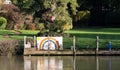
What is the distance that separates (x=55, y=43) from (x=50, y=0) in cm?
775

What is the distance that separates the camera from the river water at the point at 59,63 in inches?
1192

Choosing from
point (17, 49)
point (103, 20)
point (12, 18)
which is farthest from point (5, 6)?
point (17, 49)

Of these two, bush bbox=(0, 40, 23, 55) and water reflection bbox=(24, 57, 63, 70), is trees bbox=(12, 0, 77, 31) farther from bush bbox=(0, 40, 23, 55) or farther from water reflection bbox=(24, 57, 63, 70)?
water reflection bbox=(24, 57, 63, 70)

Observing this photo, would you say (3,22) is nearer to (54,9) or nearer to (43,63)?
(54,9)

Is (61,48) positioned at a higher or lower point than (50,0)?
lower

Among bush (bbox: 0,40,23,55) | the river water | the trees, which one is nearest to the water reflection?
the river water

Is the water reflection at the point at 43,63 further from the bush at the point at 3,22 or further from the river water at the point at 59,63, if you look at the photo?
the bush at the point at 3,22

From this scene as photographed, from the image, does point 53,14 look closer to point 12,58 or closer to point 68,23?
point 68,23

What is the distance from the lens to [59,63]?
32562 mm

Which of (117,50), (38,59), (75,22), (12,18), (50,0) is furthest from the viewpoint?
(75,22)

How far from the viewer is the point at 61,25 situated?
45281mm

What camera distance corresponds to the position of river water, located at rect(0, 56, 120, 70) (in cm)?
3027

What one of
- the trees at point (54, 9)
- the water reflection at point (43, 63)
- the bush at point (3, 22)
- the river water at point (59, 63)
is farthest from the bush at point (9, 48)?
the bush at point (3, 22)

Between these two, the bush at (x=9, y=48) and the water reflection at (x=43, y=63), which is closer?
the water reflection at (x=43, y=63)
